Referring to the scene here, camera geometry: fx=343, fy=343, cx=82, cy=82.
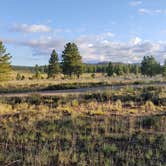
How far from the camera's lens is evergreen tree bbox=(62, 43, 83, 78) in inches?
2499

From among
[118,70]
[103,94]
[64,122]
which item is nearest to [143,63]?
[118,70]

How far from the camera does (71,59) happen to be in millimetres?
63500

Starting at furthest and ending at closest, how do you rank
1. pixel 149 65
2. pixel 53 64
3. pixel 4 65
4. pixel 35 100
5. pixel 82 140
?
pixel 149 65
pixel 53 64
pixel 4 65
pixel 35 100
pixel 82 140

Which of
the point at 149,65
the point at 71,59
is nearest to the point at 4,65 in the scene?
the point at 71,59

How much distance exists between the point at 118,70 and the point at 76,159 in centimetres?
10068

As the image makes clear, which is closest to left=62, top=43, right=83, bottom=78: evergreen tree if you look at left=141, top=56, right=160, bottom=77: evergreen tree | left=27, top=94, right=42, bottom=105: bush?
left=141, top=56, right=160, bottom=77: evergreen tree

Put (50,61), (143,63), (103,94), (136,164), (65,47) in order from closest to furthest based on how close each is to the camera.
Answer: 1. (136,164)
2. (103,94)
3. (65,47)
4. (50,61)
5. (143,63)

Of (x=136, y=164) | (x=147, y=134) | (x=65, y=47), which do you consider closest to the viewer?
(x=136, y=164)

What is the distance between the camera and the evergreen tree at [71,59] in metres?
63.5

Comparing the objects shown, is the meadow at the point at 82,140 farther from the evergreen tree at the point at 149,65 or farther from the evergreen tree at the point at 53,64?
the evergreen tree at the point at 149,65

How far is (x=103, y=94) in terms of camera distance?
2073 cm

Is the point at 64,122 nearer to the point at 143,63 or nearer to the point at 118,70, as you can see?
the point at 143,63

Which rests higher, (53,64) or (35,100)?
(53,64)

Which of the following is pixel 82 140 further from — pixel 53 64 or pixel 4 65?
pixel 53 64
